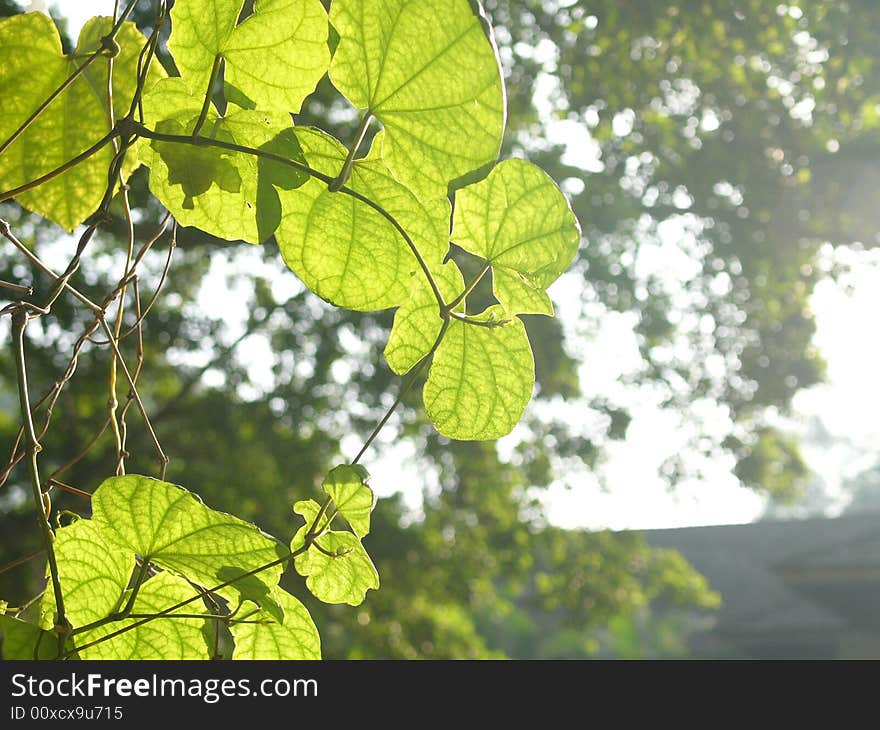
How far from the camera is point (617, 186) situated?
4.38m

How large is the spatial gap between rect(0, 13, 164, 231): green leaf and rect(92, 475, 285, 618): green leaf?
179mm

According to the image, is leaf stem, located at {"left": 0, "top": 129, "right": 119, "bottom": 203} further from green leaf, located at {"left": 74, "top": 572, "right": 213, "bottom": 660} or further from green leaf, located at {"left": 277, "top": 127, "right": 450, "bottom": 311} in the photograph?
green leaf, located at {"left": 74, "top": 572, "right": 213, "bottom": 660}

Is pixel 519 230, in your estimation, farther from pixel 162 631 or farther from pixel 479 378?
pixel 162 631

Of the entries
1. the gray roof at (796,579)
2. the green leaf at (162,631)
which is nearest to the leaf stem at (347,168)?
the green leaf at (162,631)

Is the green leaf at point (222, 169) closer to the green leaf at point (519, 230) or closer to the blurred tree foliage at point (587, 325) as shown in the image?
the green leaf at point (519, 230)

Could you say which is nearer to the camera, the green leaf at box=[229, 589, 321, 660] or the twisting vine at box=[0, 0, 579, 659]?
the twisting vine at box=[0, 0, 579, 659]

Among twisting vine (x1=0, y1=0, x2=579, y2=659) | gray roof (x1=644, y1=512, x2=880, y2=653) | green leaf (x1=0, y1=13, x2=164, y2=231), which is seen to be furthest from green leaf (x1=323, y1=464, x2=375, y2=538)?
gray roof (x1=644, y1=512, x2=880, y2=653)

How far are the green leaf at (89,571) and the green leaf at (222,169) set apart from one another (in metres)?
0.15

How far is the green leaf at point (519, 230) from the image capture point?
1.25 feet

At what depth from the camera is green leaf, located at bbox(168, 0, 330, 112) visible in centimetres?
35
